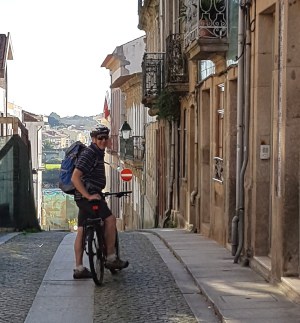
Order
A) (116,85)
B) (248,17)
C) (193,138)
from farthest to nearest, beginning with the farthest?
1. (116,85)
2. (193,138)
3. (248,17)

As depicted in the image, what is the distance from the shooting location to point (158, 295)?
366 inches

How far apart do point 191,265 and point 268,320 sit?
11.9ft

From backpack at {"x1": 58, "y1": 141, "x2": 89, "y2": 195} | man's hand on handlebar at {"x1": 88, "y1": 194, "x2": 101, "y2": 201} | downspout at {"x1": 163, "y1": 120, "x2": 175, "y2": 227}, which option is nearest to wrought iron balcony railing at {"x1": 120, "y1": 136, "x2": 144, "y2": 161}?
downspout at {"x1": 163, "y1": 120, "x2": 175, "y2": 227}

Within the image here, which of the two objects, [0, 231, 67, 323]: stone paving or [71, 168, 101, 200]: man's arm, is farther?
[71, 168, 101, 200]: man's arm

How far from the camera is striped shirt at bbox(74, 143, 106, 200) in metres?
9.89

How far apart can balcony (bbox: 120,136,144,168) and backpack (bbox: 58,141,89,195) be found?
26.2 meters

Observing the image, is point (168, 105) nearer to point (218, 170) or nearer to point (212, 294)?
point (218, 170)

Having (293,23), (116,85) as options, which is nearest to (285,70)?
(293,23)

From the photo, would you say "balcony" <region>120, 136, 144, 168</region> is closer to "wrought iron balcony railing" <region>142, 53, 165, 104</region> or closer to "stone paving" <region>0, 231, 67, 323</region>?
"wrought iron balcony railing" <region>142, 53, 165, 104</region>

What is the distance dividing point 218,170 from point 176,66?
17.7 feet

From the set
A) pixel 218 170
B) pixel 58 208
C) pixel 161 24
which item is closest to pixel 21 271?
pixel 218 170

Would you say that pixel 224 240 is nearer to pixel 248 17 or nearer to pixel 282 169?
pixel 248 17

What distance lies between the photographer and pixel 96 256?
Result: 9953mm

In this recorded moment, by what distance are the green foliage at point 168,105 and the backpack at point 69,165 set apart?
37.6 feet
